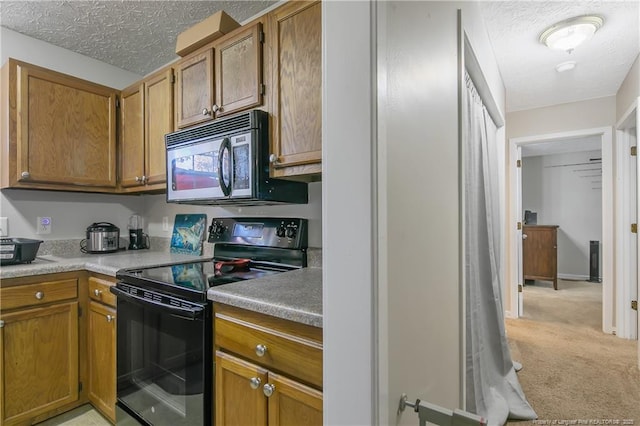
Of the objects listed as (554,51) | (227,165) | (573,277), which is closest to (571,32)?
(554,51)

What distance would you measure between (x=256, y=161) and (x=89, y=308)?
1.41m

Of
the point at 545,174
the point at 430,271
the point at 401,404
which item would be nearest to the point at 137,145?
the point at 430,271

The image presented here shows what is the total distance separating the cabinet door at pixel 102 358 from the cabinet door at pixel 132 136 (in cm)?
93

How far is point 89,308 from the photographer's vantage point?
1.96 meters

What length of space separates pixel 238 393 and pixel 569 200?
6.75 metres

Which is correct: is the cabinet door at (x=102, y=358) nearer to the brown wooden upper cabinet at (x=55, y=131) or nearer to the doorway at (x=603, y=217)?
the brown wooden upper cabinet at (x=55, y=131)

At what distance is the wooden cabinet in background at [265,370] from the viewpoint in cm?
99

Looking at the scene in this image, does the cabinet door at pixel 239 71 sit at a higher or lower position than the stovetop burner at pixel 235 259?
higher

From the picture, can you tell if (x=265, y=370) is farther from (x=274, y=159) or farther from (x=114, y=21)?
(x=114, y=21)

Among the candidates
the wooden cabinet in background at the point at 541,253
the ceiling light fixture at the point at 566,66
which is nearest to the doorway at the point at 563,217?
the wooden cabinet in background at the point at 541,253

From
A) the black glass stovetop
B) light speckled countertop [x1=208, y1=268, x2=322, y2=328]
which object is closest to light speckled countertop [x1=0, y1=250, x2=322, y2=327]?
light speckled countertop [x1=208, y1=268, x2=322, y2=328]

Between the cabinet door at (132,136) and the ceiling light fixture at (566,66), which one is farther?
the ceiling light fixture at (566,66)

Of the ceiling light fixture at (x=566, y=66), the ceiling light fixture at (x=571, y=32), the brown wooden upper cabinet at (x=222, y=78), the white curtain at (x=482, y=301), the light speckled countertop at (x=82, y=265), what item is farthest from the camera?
the ceiling light fixture at (x=566, y=66)

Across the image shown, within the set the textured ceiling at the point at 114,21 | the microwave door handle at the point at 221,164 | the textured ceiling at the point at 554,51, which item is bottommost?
the microwave door handle at the point at 221,164
